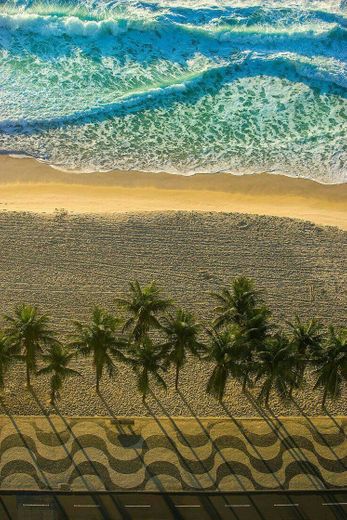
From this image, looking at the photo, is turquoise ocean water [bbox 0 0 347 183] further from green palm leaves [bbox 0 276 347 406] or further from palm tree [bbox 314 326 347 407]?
palm tree [bbox 314 326 347 407]

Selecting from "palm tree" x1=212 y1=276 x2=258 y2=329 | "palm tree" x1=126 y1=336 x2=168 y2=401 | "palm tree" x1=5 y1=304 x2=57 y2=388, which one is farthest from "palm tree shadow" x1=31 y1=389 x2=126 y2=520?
"palm tree" x1=212 y1=276 x2=258 y2=329

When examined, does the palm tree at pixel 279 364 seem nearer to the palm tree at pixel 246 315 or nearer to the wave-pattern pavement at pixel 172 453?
the palm tree at pixel 246 315

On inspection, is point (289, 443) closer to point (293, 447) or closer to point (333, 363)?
point (293, 447)

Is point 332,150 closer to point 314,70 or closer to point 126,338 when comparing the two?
point 314,70

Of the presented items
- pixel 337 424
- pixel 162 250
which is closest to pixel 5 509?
pixel 337 424

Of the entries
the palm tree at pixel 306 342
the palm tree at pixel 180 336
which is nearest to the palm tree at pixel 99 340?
the palm tree at pixel 180 336
